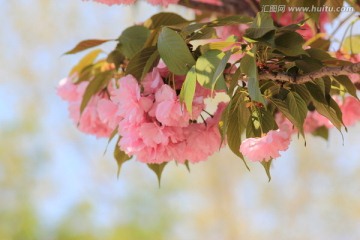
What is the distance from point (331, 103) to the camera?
521 mm

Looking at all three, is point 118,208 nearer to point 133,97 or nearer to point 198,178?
point 198,178

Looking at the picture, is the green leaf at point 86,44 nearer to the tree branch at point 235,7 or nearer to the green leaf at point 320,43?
the tree branch at point 235,7

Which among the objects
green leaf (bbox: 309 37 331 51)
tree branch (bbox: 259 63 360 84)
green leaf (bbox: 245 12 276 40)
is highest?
green leaf (bbox: 245 12 276 40)

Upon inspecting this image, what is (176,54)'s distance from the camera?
510mm

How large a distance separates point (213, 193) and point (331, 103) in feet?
7.10

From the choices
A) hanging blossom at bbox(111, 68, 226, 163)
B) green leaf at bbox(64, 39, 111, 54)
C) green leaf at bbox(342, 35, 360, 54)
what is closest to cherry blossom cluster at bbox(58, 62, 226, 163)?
hanging blossom at bbox(111, 68, 226, 163)

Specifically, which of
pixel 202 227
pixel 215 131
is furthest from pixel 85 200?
pixel 215 131

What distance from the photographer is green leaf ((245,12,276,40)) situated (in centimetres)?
45

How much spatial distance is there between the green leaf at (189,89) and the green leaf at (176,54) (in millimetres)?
20

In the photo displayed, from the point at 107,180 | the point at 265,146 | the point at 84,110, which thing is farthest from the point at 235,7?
the point at 107,180

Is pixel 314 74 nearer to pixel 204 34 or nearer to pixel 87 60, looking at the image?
pixel 204 34

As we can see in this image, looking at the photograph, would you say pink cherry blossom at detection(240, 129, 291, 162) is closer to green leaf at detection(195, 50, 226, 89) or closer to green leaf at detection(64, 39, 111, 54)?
green leaf at detection(195, 50, 226, 89)

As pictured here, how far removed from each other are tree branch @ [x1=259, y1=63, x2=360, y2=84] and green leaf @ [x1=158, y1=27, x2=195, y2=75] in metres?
0.07

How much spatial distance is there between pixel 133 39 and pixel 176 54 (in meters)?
0.13
